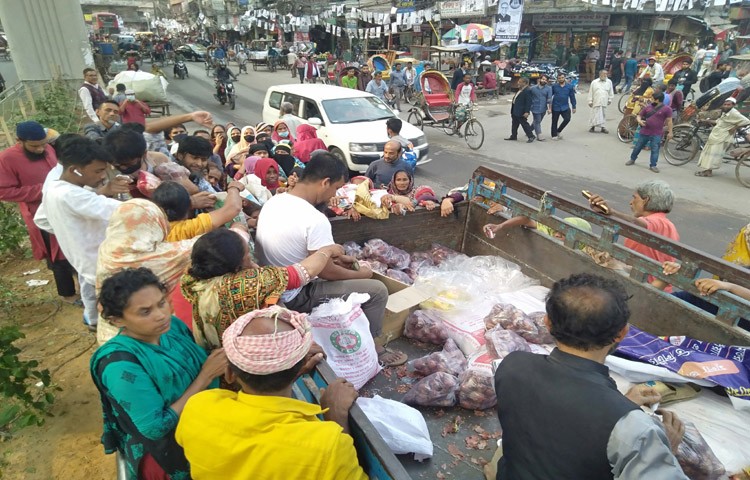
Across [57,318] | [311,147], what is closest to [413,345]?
[57,318]

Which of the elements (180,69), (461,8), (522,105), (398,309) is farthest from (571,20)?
(398,309)

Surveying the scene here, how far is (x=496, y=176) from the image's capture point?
13.1 feet

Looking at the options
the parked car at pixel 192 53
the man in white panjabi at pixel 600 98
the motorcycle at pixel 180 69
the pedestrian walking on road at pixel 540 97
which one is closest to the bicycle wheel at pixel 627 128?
the man in white panjabi at pixel 600 98

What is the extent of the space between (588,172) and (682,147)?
2.67 m

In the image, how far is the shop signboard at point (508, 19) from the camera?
19.1 meters

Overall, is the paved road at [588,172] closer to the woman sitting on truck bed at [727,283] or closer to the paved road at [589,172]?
the paved road at [589,172]

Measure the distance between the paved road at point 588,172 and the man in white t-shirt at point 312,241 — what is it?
19.0 ft

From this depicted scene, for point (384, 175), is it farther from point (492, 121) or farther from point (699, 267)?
point (492, 121)

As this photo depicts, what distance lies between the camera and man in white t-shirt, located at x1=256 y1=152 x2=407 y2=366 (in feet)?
8.63

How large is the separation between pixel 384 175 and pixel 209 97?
627 inches

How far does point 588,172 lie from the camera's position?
9.73 m

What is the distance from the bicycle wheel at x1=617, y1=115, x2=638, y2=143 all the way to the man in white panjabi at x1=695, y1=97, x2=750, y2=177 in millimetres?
2698

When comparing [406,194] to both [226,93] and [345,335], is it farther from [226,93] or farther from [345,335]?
[226,93]

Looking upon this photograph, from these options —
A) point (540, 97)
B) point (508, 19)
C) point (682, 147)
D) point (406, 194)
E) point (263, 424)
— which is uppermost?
point (508, 19)
